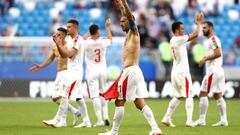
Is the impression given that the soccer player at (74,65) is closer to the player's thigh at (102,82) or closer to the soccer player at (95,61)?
the soccer player at (95,61)

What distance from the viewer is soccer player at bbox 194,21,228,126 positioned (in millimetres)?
19156

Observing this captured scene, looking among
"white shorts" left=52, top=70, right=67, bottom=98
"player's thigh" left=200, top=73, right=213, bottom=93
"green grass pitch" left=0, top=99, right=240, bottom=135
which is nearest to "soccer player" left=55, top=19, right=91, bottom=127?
"white shorts" left=52, top=70, right=67, bottom=98

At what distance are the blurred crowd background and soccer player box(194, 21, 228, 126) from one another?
1041 centimetres

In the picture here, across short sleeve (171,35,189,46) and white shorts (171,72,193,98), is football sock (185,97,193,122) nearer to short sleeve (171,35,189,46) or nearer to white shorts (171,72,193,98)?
white shorts (171,72,193,98)

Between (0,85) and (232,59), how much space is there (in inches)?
340

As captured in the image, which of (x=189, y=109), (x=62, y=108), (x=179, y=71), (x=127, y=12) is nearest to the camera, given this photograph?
(x=127, y=12)

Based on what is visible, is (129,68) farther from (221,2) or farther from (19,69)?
(221,2)

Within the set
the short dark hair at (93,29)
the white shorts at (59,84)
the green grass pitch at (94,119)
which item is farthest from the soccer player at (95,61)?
the green grass pitch at (94,119)

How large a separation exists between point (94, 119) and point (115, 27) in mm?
12648

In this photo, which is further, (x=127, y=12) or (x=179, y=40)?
(x=179, y=40)

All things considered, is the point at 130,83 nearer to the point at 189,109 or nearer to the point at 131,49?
the point at 131,49

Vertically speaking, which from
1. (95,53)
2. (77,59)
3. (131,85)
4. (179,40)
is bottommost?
(131,85)

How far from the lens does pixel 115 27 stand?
110ft

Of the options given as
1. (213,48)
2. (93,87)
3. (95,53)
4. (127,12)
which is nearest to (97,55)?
(95,53)
